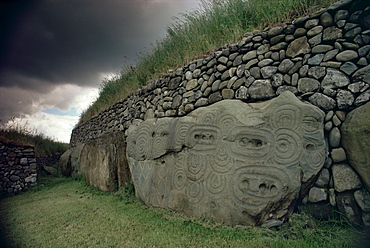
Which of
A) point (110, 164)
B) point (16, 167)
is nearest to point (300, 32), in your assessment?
point (110, 164)

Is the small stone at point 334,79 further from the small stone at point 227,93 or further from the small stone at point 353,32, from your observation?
the small stone at point 227,93

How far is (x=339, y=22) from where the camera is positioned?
114 inches

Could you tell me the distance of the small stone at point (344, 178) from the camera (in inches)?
105

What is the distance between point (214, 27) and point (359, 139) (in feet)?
11.6

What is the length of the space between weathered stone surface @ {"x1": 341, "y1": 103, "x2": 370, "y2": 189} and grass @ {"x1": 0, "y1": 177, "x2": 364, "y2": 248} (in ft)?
2.32

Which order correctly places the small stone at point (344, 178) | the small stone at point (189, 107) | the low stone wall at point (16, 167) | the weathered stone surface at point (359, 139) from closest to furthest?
the weathered stone surface at point (359, 139), the small stone at point (344, 178), the small stone at point (189, 107), the low stone wall at point (16, 167)

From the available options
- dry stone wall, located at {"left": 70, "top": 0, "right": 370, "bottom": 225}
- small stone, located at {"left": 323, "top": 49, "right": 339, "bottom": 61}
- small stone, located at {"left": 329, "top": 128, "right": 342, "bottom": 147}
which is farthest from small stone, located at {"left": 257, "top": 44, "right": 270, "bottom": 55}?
small stone, located at {"left": 329, "top": 128, "right": 342, "bottom": 147}

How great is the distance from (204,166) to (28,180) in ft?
20.0

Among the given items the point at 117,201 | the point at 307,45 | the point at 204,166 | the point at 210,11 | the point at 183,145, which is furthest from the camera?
the point at 210,11

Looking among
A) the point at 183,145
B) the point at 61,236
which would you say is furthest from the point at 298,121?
the point at 61,236

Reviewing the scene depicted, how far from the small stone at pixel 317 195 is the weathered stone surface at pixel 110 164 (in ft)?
12.7

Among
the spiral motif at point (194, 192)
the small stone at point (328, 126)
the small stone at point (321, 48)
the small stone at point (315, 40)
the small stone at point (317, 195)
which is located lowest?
the small stone at point (317, 195)

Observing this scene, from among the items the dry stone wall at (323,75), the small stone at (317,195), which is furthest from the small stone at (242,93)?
the small stone at (317,195)

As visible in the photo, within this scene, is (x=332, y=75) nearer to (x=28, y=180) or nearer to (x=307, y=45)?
(x=307, y=45)
